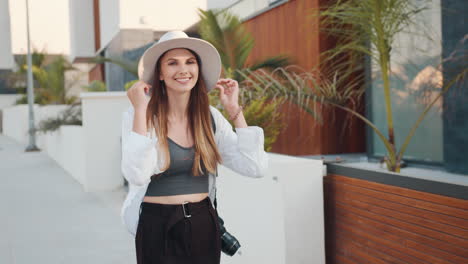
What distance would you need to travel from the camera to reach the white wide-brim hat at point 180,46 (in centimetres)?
210

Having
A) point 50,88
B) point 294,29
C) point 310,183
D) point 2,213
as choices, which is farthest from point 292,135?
point 50,88

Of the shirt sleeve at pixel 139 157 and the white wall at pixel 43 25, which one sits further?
the white wall at pixel 43 25

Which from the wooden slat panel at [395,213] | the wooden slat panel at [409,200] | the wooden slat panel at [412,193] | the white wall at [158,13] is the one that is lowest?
the wooden slat panel at [395,213]

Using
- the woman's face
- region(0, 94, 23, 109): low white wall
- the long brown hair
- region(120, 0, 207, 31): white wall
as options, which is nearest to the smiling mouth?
the woman's face

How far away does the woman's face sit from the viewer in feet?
6.88

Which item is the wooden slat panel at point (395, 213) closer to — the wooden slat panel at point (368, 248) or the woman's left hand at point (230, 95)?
the wooden slat panel at point (368, 248)

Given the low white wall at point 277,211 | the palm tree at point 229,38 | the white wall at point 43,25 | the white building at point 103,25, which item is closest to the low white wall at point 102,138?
the palm tree at point 229,38

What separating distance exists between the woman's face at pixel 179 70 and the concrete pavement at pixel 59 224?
313cm

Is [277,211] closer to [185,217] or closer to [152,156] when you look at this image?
[185,217]

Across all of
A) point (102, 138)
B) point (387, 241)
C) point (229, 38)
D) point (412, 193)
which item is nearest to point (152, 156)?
point (412, 193)

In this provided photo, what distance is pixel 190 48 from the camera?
2.17 metres

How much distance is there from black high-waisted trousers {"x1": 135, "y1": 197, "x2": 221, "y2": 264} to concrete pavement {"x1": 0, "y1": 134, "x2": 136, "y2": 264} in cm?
295

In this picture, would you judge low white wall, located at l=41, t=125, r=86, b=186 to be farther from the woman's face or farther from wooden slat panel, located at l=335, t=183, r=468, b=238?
the woman's face

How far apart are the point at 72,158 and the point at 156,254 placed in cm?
926
